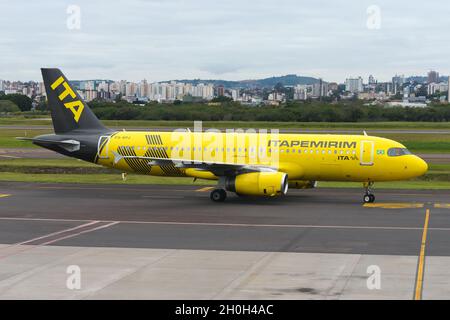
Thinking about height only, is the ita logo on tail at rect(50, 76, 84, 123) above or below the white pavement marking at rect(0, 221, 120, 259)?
above

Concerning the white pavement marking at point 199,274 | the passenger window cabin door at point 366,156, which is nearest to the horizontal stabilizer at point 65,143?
the passenger window cabin door at point 366,156

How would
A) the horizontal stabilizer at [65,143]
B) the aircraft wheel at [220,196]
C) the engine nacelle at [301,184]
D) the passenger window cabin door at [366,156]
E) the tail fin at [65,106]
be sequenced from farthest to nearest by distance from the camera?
the tail fin at [65,106], the horizontal stabilizer at [65,143], the engine nacelle at [301,184], the aircraft wheel at [220,196], the passenger window cabin door at [366,156]

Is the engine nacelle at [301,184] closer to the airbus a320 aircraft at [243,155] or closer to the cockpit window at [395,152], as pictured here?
the airbus a320 aircraft at [243,155]

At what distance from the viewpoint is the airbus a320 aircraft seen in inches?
1592

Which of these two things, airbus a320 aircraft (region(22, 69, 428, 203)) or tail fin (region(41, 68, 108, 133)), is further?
tail fin (region(41, 68, 108, 133))

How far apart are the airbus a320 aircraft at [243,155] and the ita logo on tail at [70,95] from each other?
0.19ft

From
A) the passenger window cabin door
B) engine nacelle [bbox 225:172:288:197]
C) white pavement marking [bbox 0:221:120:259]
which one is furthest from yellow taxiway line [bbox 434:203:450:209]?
white pavement marking [bbox 0:221:120:259]

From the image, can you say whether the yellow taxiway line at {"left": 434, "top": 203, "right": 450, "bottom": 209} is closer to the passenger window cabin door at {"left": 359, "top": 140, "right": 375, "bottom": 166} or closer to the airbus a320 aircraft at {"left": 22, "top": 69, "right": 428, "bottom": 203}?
the airbus a320 aircraft at {"left": 22, "top": 69, "right": 428, "bottom": 203}

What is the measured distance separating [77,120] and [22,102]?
495 feet

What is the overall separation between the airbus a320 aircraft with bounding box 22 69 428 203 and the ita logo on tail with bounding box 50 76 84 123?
6 cm

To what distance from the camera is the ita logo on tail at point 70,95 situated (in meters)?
45.4

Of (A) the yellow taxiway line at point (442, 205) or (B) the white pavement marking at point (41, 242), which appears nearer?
(B) the white pavement marking at point (41, 242)

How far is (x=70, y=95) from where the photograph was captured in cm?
4569
